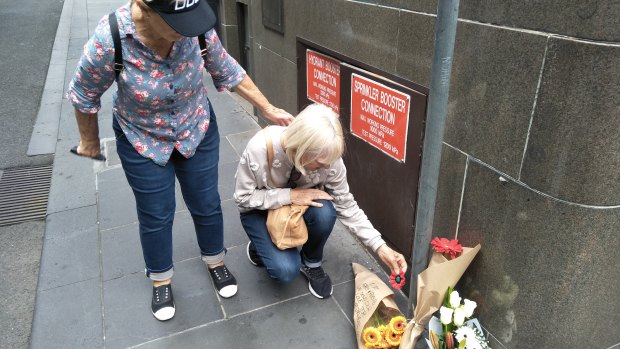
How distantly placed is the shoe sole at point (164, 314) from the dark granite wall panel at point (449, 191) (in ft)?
4.95

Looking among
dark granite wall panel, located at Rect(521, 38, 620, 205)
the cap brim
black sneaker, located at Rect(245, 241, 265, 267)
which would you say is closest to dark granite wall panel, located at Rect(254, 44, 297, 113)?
black sneaker, located at Rect(245, 241, 265, 267)

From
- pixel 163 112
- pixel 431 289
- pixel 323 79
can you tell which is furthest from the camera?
pixel 323 79

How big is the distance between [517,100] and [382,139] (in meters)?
1.06

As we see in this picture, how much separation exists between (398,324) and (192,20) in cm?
161

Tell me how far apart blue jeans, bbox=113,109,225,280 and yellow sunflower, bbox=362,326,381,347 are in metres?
1.02

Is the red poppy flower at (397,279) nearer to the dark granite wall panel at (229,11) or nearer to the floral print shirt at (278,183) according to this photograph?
the floral print shirt at (278,183)

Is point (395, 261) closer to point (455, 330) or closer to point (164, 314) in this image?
point (455, 330)

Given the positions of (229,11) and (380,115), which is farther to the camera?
(229,11)

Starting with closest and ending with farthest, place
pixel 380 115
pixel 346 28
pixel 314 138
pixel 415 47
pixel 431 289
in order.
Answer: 1. pixel 431 289
2. pixel 314 138
3. pixel 415 47
4. pixel 380 115
5. pixel 346 28

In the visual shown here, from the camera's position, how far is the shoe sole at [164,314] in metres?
2.72

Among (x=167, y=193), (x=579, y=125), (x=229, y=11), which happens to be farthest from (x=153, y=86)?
(x=229, y=11)

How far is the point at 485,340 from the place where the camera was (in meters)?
2.27

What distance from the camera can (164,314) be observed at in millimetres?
2725

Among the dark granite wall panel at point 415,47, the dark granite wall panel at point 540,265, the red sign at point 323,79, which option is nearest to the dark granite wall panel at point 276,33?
the red sign at point 323,79
